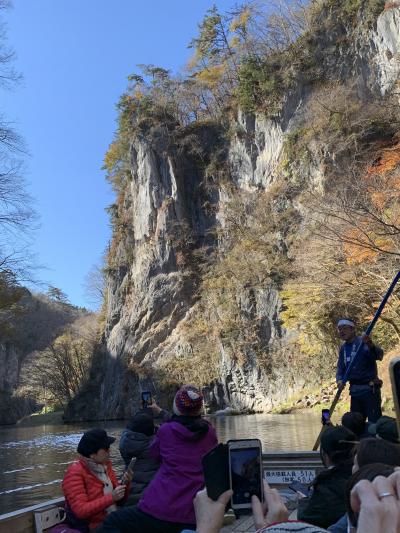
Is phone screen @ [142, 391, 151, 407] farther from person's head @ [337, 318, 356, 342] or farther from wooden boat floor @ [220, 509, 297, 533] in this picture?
person's head @ [337, 318, 356, 342]

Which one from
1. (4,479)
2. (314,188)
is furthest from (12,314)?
(314,188)

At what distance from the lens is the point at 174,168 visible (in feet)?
116

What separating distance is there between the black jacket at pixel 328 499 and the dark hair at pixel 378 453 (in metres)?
0.69

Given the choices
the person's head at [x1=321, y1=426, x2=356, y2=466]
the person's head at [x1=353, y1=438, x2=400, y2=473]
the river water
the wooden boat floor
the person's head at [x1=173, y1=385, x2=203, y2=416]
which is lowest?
the river water

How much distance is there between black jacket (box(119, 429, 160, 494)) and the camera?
4.48m

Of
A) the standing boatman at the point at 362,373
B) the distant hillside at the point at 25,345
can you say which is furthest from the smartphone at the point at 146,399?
the distant hillside at the point at 25,345

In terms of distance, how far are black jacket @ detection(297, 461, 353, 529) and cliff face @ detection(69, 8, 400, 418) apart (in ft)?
74.1

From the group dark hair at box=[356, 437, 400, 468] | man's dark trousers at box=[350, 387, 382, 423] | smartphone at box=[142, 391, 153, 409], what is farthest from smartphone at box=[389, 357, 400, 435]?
man's dark trousers at box=[350, 387, 382, 423]

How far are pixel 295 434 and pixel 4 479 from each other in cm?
731

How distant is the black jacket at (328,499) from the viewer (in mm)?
2580

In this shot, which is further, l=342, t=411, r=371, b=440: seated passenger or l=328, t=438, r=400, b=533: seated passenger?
l=342, t=411, r=371, b=440: seated passenger

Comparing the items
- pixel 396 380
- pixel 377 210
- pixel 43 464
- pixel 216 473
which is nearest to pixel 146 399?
pixel 216 473

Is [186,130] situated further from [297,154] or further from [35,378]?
[35,378]

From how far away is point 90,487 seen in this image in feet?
11.9
